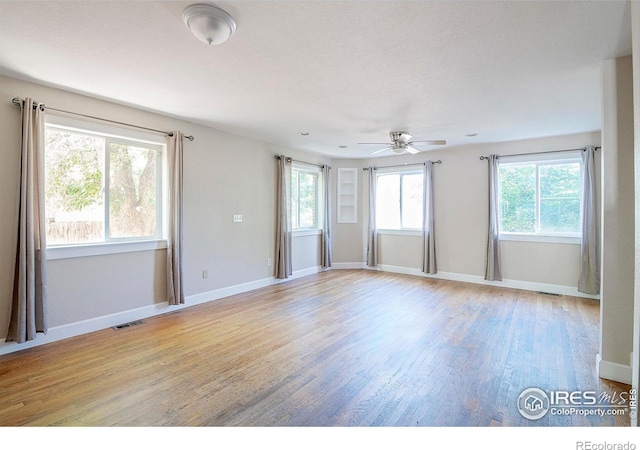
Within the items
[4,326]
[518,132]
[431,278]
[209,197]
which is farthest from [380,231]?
[4,326]

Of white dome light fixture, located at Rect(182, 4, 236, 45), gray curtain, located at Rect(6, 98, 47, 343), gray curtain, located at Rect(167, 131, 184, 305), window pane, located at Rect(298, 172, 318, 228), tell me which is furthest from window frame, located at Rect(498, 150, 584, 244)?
gray curtain, located at Rect(6, 98, 47, 343)

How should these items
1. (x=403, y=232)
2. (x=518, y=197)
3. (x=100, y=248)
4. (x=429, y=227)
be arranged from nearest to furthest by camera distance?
(x=100, y=248), (x=518, y=197), (x=429, y=227), (x=403, y=232)

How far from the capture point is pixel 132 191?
3.86 m

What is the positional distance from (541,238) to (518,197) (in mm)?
786

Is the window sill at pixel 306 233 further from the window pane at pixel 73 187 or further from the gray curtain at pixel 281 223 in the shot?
the window pane at pixel 73 187

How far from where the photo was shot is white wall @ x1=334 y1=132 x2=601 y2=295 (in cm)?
501

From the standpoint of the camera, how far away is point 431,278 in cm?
614

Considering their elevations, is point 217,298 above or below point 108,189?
below

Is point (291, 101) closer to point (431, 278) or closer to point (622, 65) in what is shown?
point (622, 65)

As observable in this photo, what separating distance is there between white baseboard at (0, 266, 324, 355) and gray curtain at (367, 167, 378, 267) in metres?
2.71

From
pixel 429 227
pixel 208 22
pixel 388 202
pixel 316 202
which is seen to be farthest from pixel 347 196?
pixel 208 22

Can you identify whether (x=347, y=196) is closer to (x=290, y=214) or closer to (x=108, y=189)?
(x=290, y=214)

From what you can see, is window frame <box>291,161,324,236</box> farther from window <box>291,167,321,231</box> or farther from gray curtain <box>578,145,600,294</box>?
gray curtain <box>578,145,600,294</box>

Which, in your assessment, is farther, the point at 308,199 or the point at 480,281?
the point at 308,199
